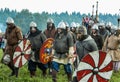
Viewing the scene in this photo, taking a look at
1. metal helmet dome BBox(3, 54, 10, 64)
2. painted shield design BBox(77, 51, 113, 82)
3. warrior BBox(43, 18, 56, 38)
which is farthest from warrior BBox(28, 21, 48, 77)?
painted shield design BBox(77, 51, 113, 82)

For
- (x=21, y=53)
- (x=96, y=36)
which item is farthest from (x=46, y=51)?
(x=96, y=36)

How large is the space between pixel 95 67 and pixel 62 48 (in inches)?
146

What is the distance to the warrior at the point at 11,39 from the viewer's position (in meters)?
15.3

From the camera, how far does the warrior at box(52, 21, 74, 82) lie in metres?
13.4

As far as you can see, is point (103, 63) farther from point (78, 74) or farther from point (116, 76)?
point (116, 76)

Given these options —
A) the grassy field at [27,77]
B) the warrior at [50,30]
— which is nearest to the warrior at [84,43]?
the grassy field at [27,77]

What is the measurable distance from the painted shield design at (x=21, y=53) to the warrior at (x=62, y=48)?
5.86ft

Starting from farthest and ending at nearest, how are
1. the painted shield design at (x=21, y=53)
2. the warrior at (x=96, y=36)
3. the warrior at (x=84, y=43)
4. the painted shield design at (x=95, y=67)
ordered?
the warrior at (x=96, y=36) → the painted shield design at (x=21, y=53) → the warrior at (x=84, y=43) → the painted shield design at (x=95, y=67)

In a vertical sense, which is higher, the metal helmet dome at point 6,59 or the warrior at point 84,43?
the warrior at point 84,43

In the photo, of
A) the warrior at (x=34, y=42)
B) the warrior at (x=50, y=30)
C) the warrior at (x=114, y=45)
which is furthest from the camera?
the warrior at (x=114, y=45)

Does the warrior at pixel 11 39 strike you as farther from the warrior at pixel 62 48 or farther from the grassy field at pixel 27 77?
the warrior at pixel 62 48

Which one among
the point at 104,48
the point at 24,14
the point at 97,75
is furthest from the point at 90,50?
the point at 24,14

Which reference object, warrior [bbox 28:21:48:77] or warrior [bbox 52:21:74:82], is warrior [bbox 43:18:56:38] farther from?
warrior [bbox 52:21:74:82]

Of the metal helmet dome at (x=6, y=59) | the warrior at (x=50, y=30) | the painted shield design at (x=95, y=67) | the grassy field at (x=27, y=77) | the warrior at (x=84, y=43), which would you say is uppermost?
the warrior at (x=84, y=43)
